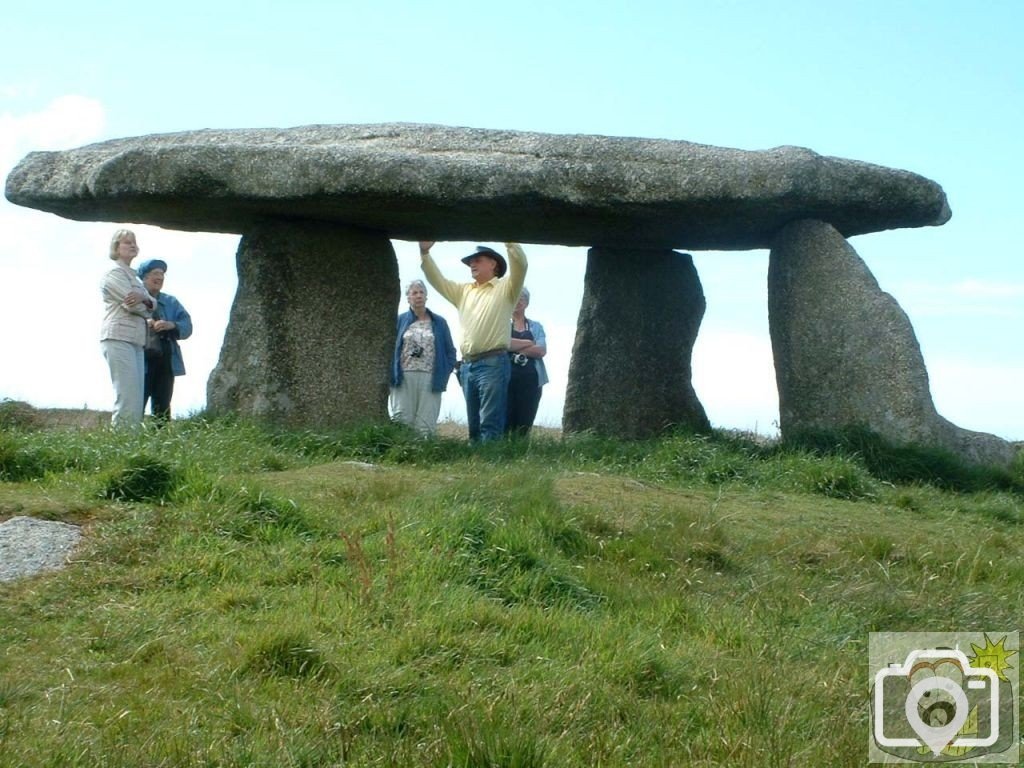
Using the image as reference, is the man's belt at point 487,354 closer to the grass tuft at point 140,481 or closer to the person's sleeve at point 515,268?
the person's sleeve at point 515,268

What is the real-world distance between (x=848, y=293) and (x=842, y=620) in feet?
19.1

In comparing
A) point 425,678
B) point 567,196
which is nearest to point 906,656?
point 425,678

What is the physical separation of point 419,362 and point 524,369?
0.85m

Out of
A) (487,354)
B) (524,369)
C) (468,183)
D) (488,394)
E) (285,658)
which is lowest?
(285,658)

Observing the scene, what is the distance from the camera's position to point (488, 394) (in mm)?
11789

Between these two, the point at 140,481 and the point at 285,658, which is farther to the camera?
the point at 140,481

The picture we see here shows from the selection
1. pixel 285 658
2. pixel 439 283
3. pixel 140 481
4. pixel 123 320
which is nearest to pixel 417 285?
pixel 439 283

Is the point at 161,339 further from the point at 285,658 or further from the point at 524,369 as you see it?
the point at 285,658

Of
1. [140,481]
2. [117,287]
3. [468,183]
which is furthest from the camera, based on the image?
[117,287]

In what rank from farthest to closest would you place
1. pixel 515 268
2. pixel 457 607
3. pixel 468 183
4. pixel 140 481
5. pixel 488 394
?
pixel 488 394 < pixel 515 268 < pixel 468 183 < pixel 140 481 < pixel 457 607

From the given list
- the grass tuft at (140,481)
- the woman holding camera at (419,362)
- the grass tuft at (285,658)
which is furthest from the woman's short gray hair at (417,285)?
the grass tuft at (285,658)

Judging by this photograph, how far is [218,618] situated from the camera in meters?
5.85

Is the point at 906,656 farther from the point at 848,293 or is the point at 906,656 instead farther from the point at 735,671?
the point at 848,293

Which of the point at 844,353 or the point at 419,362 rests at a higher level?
the point at 844,353
